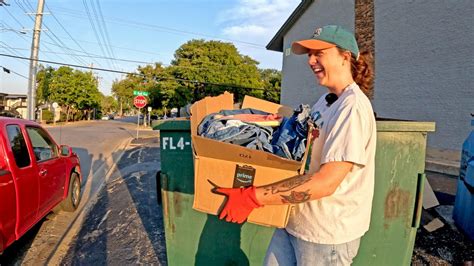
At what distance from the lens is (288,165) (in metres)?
1.53

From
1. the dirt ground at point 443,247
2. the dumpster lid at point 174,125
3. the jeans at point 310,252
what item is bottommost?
the dirt ground at point 443,247

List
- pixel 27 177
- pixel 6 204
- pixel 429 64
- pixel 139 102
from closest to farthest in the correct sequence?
pixel 6 204 < pixel 27 177 < pixel 429 64 < pixel 139 102

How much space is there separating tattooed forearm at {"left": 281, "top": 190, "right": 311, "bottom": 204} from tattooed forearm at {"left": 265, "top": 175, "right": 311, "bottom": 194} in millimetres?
29

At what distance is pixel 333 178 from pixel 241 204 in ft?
1.39

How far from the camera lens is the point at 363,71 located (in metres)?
1.69

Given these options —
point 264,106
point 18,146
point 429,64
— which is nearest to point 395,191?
point 264,106

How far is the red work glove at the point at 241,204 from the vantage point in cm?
153

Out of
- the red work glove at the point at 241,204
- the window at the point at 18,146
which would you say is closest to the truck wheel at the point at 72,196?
the window at the point at 18,146

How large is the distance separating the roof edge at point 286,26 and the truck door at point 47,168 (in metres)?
16.9

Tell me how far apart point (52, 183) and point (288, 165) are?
4104mm

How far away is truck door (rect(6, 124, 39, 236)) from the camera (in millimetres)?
3490

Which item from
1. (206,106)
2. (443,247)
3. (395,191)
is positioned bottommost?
(443,247)

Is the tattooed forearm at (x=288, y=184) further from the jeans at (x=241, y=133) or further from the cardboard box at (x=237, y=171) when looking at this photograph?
the jeans at (x=241, y=133)

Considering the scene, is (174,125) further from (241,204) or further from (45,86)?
(45,86)
